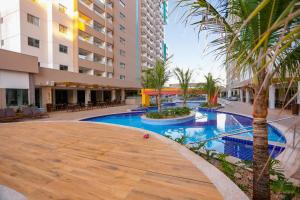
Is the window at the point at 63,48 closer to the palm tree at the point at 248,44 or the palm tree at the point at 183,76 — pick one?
the palm tree at the point at 183,76

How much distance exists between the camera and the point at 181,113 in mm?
13688

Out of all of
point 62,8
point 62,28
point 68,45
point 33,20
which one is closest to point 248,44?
point 33,20

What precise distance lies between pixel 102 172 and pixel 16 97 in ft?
48.8

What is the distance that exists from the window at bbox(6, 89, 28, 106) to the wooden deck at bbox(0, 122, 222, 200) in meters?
11.0

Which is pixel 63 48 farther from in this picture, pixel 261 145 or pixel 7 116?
pixel 261 145

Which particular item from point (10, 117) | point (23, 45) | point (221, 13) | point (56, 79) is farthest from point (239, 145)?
point (23, 45)

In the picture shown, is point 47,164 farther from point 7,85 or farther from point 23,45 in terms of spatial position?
point 23,45

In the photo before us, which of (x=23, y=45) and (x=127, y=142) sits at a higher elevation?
(x=23, y=45)

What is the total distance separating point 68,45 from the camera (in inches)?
834

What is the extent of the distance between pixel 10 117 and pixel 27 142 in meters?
8.52

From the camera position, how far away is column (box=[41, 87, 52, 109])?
56.5 feet

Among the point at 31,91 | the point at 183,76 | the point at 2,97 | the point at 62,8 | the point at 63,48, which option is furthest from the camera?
the point at 62,8

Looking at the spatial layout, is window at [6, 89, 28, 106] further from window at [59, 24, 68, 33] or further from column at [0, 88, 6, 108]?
window at [59, 24, 68, 33]

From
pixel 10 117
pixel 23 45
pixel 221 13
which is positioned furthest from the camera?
pixel 23 45
